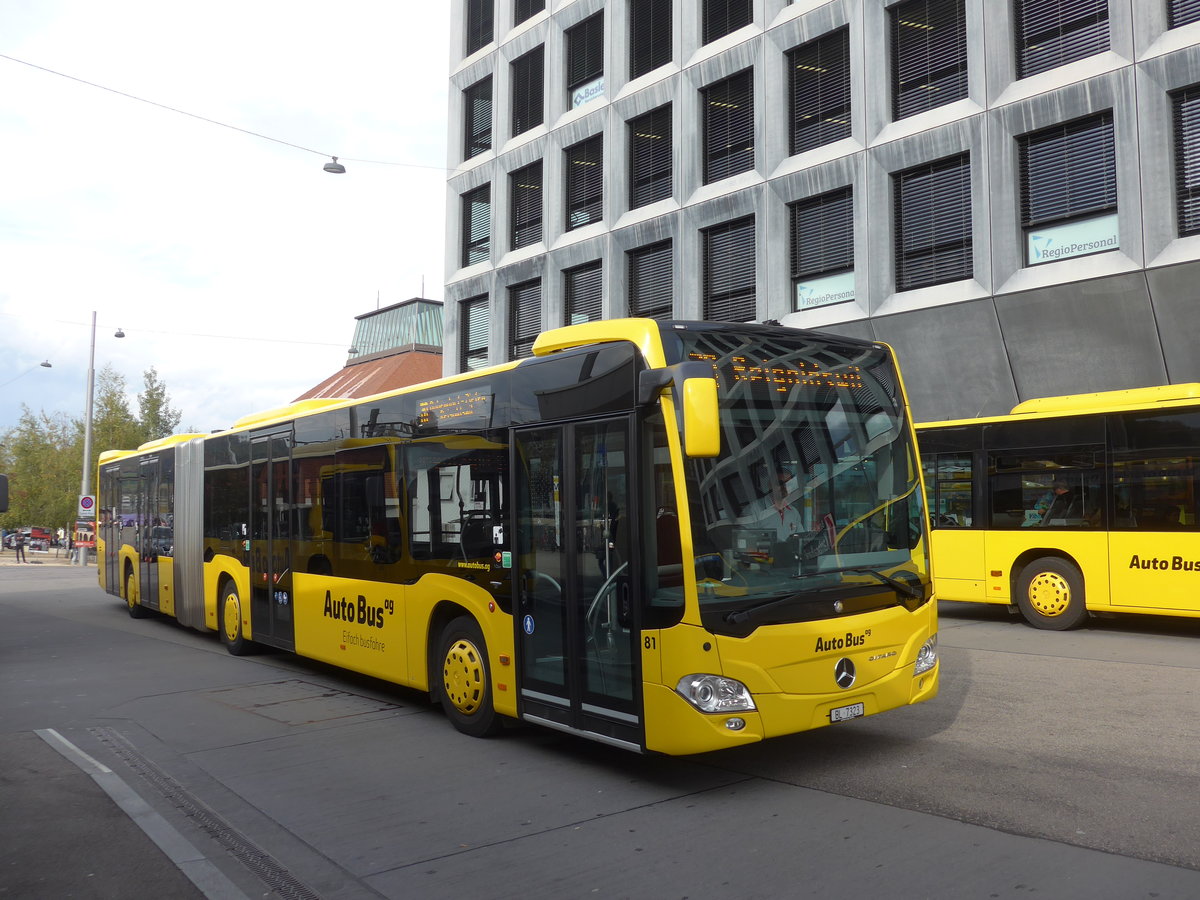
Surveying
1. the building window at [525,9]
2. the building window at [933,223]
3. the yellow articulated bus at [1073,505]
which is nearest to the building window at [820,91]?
the building window at [933,223]

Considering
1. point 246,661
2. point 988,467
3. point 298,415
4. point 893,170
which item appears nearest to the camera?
point 298,415

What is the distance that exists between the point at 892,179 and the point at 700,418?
51.4 feet

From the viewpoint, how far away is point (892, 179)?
19.7 meters

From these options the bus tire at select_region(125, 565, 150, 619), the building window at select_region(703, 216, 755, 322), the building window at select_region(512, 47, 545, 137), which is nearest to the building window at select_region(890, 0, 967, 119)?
the building window at select_region(703, 216, 755, 322)

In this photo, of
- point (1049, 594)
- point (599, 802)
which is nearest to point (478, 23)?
point (1049, 594)

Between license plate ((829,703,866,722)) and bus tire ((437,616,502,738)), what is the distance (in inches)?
101

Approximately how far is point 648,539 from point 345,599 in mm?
4659

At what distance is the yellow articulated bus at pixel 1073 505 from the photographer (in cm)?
1275

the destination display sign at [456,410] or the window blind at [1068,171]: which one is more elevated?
the window blind at [1068,171]

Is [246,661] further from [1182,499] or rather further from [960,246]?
[960,246]

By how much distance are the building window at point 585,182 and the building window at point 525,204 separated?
1.43m

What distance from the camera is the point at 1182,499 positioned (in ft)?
41.6

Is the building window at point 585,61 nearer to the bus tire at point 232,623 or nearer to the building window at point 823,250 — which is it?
the building window at point 823,250

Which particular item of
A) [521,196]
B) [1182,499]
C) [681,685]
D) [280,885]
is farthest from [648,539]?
[521,196]
